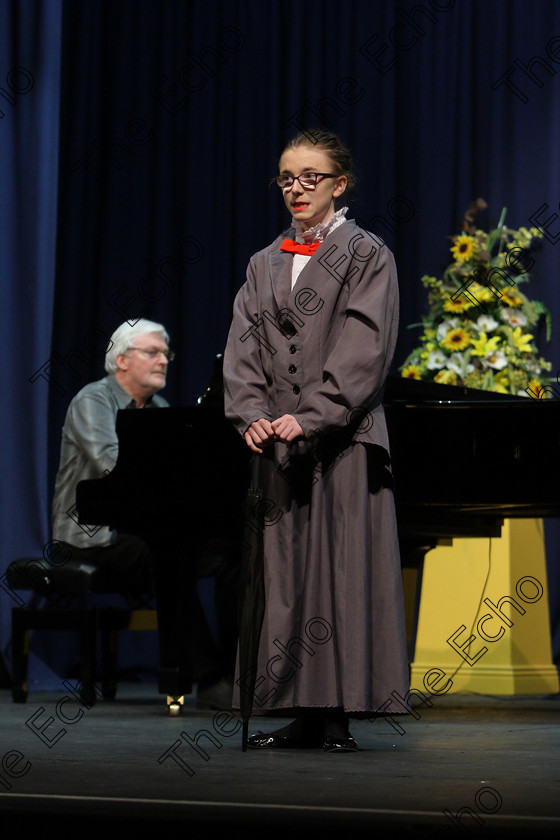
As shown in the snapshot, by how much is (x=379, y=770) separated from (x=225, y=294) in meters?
3.79

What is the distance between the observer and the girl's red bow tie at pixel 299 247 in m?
3.04

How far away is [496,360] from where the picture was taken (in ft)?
16.1

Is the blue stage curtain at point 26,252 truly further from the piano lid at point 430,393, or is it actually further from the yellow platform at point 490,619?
the piano lid at point 430,393

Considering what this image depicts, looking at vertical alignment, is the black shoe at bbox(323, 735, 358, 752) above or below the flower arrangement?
below

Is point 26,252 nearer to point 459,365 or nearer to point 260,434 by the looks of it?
point 459,365

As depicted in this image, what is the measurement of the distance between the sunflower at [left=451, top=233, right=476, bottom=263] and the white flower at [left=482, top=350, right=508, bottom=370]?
1.73ft

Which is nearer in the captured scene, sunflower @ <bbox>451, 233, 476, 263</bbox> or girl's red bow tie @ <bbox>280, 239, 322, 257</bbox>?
girl's red bow tie @ <bbox>280, 239, 322, 257</bbox>

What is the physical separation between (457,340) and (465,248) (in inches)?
20.1

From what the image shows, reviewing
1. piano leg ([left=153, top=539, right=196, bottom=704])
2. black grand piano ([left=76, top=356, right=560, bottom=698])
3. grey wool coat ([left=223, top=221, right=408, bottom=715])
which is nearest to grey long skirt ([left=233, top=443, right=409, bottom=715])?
grey wool coat ([left=223, top=221, right=408, bottom=715])

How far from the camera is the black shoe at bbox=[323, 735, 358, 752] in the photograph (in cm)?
283

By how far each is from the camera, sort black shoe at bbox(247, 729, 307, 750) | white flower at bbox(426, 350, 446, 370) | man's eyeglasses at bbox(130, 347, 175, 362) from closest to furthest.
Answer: black shoe at bbox(247, 729, 307, 750)
man's eyeglasses at bbox(130, 347, 175, 362)
white flower at bbox(426, 350, 446, 370)

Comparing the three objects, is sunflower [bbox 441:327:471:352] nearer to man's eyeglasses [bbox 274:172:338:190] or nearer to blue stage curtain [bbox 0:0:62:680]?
blue stage curtain [bbox 0:0:62:680]

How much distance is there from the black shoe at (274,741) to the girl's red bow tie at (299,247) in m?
1.16

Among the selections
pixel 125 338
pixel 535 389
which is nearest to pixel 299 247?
pixel 125 338
